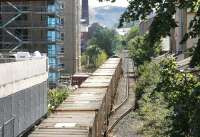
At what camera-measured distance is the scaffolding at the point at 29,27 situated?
233 ft

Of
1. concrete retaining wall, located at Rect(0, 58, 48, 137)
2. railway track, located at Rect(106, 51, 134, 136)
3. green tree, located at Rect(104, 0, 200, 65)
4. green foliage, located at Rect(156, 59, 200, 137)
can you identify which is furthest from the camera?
railway track, located at Rect(106, 51, 134, 136)

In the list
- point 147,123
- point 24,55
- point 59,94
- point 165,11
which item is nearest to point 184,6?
point 165,11

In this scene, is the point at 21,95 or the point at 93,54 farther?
the point at 93,54

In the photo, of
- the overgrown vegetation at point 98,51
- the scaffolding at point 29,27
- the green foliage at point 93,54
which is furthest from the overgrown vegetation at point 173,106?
the green foliage at point 93,54

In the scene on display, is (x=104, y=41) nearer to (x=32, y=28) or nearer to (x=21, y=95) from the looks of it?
(x=32, y=28)

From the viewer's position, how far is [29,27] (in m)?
71.1

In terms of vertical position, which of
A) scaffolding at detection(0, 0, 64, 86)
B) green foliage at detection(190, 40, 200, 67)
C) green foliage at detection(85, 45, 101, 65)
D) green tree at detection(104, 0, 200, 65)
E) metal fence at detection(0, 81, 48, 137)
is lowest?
metal fence at detection(0, 81, 48, 137)

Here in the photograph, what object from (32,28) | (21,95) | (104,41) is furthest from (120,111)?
(104,41)

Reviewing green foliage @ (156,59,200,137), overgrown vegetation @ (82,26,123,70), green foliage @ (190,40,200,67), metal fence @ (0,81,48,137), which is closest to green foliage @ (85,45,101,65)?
overgrown vegetation @ (82,26,123,70)

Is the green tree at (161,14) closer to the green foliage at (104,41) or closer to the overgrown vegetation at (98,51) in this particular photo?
the overgrown vegetation at (98,51)

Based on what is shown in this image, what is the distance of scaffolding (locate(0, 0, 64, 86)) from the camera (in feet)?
233

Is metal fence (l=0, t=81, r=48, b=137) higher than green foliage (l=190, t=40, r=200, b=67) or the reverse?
the reverse

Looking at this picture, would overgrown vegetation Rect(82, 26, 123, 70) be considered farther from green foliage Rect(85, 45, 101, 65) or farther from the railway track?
the railway track

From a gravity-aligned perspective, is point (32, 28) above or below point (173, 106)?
above
